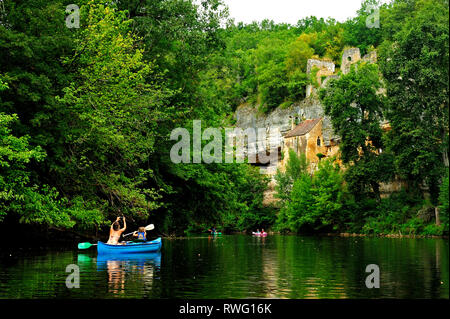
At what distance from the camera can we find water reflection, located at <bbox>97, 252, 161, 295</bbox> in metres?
14.6

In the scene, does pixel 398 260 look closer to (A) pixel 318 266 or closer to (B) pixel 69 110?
(A) pixel 318 266

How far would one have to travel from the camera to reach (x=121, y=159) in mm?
28875

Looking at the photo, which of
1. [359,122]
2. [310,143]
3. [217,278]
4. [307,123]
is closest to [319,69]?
[307,123]

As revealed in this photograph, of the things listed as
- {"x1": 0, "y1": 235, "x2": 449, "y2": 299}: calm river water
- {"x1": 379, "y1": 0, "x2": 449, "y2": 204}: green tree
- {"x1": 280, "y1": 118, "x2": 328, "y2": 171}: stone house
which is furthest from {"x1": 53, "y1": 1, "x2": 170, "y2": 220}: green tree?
{"x1": 280, "y1": 118, "x2": 328, "y2": 171}: stone house

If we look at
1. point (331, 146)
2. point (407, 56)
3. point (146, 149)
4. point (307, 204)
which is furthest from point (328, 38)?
point (146, 149)

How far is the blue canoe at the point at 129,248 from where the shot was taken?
83.2 ft

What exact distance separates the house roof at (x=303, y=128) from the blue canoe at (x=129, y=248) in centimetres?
6546

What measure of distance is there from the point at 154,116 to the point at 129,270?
10143mm

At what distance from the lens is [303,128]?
9225 cm

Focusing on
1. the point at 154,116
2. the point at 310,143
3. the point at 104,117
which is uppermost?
the point at 310,143

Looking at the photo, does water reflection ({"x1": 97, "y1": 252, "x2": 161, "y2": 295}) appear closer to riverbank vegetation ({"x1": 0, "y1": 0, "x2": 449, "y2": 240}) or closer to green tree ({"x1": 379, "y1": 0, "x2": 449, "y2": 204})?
riverbank vegetation ({"x1": 0, "y1": 0, "x2": 449, "y2": 240})

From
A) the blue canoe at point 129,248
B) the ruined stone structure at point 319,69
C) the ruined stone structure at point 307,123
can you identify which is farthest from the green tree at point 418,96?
the ruined stone structure at point 319,69

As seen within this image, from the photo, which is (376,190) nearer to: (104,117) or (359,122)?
(359,122)

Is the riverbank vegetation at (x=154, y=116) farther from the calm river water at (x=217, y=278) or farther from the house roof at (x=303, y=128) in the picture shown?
the house roof at (x=303, y=128)
